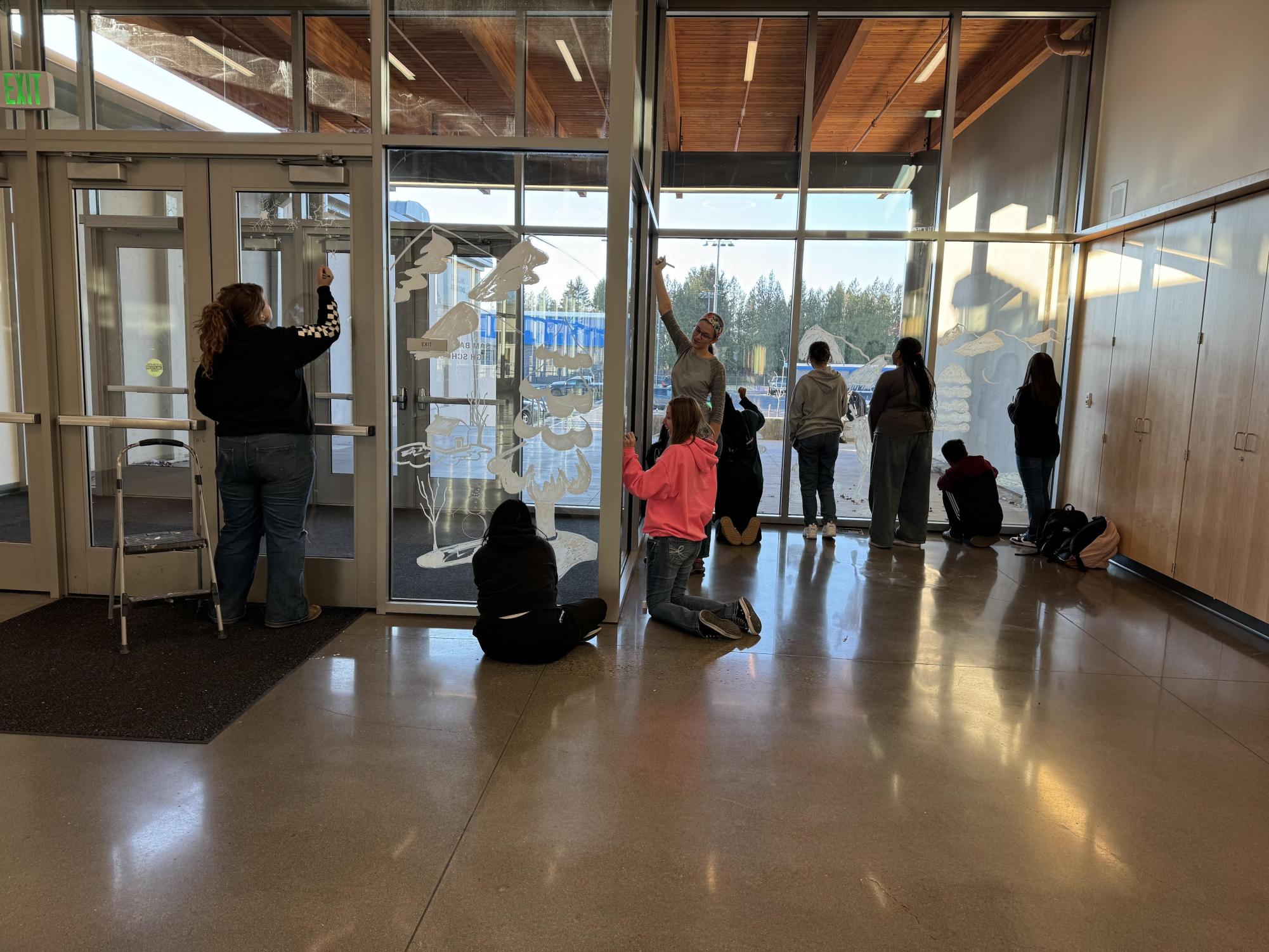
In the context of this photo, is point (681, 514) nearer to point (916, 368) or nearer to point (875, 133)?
point (916, 368)

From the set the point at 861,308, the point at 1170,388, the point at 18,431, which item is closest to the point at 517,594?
the point at 18,431

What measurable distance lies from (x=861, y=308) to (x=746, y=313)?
1049mm

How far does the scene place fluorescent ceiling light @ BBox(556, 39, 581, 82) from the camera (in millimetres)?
4500

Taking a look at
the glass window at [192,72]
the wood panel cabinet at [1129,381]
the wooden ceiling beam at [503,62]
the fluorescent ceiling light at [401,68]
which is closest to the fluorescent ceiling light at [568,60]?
the wooden ceiling beam at [503,62]

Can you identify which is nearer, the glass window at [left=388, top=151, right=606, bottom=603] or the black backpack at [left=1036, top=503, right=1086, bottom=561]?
the glass window at [left=388, top=151, right=606, bottom=603]

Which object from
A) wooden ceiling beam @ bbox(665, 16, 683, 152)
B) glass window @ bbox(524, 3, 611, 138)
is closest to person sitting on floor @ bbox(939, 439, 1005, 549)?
wooden ceiling beam @ bbox(665, 16, 683, 152)

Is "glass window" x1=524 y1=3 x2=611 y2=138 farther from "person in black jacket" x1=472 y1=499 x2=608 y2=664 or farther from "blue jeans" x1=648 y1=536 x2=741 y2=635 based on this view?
"blue jeans" x1=648 y1=536 x2=741 y2=635

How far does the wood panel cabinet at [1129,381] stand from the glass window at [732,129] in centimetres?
278

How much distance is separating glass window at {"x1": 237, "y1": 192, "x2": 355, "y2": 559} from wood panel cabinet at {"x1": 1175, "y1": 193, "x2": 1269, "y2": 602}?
528 centimetres

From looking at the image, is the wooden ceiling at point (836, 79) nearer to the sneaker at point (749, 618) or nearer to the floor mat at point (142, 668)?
the sneaker at point (749, 618)

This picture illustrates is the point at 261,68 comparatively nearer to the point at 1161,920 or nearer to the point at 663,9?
the point at 663,9

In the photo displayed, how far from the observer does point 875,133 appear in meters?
7.55

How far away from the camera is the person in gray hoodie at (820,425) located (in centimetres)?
712

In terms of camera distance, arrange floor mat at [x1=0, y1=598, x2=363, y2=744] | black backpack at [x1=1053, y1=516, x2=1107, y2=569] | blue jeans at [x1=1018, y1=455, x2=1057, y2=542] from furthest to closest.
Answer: blue jeans at [x1=1018, y1=455, x2=1057, y2=542]
black backpack at [x1=1053, y1=516, x2=1107, y2=569]
floor mat at [x1=0, y1=598, x2=363, y2=744]
